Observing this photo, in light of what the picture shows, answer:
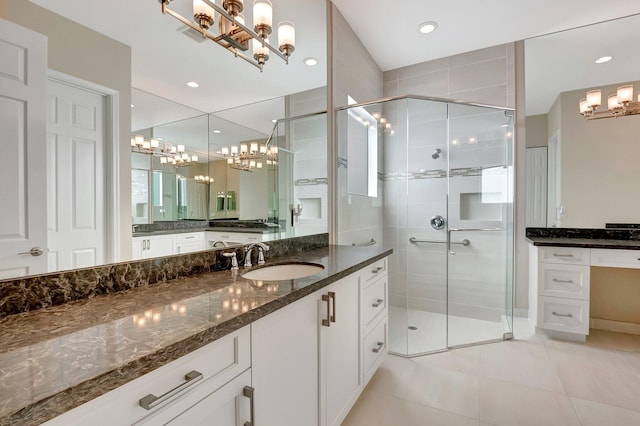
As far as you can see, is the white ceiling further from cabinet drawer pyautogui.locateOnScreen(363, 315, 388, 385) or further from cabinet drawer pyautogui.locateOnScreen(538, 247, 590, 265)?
cabinet drawer pyautogui.locateOnScreen(363, 315, 388, 385)

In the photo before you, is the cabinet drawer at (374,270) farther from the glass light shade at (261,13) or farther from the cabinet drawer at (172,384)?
the glass light shade at (261,13)

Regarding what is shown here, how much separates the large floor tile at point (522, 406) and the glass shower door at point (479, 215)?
3.44ft

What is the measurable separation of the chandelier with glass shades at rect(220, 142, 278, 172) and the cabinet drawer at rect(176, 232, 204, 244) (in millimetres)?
393

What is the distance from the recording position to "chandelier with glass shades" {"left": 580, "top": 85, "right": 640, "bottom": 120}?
2471 mm

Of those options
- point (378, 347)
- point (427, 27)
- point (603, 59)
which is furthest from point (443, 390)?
point (603, 59)

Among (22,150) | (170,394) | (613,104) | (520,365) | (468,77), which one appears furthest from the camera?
(468,77)

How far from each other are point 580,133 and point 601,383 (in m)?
2.04

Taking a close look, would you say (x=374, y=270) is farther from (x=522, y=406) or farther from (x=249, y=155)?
(x=522, y=406)

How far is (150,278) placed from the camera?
1.14 metres

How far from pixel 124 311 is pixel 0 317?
298 mm

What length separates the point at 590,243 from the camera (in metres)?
2.37

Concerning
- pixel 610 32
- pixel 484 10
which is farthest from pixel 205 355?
pixel 610 32

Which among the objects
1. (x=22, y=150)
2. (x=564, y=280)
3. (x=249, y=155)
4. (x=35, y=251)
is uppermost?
(x=249, y=155)

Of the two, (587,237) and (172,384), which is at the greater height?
(587,237)
